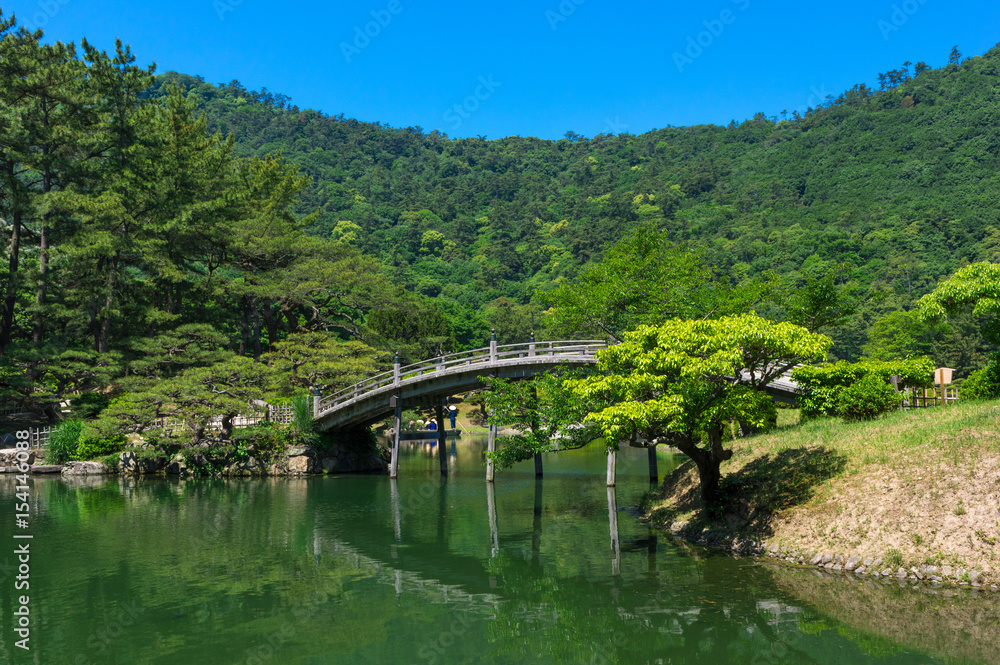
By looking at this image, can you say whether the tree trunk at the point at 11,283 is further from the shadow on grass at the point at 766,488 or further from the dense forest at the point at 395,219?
the shadow on grass at the point at 766,488

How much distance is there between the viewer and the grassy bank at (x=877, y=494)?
14133mm

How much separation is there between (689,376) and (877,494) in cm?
468

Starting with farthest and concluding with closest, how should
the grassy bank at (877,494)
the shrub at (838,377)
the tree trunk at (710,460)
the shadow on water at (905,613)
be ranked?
the shrub at (838,377) → the tree trunk at (710,460) → the grassy bank at (877,494) → the shadow on water at (905,613)

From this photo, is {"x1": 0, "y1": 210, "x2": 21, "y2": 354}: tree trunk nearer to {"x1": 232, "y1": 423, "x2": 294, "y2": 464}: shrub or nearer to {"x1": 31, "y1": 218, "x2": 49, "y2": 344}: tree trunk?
{"x1": 31, "y1": 218, "x2": 49, "y2": 344}: tree trunk

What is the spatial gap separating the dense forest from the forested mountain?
54 centimetres

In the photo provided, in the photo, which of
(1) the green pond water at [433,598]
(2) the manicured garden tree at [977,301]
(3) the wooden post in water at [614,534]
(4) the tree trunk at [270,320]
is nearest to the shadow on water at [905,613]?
(1) the green pond water at [433,598]

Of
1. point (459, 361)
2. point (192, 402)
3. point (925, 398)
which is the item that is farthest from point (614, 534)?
point (192, 402)

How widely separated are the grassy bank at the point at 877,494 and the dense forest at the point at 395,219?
311 inches

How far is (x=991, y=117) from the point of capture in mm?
117625

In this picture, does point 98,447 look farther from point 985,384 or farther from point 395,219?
point 395,219

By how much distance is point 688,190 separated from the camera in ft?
461

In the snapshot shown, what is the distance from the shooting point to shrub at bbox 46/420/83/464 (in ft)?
118

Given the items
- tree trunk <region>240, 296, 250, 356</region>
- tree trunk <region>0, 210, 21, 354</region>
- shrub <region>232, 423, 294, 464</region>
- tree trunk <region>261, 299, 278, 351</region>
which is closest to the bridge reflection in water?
shrub <region>232, 423, 294, 464</region>

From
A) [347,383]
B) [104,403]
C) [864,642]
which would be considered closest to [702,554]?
[864,642]
